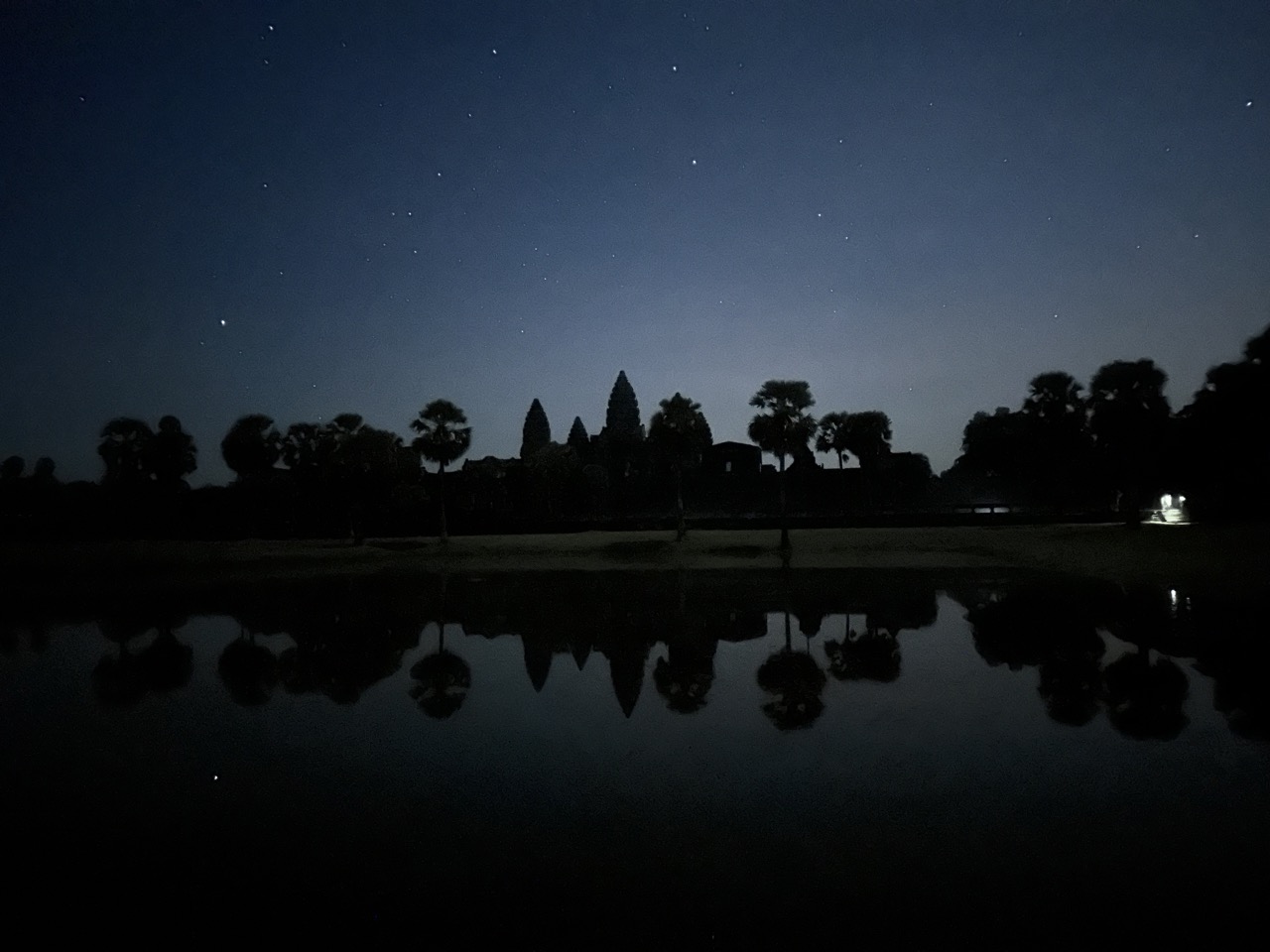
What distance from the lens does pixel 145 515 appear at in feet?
196

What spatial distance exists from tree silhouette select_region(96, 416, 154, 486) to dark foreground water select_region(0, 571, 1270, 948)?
56202 mm

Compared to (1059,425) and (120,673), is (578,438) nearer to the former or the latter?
(1059,425)

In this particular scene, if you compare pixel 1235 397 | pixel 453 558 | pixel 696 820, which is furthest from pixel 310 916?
pixel 1235 397

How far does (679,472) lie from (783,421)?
6905mm

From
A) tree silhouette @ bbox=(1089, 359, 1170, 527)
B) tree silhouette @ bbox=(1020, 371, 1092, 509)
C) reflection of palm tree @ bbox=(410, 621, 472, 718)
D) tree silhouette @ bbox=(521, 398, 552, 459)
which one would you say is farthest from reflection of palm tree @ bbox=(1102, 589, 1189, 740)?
tree silhouette @ bbox=(521, 398, 552, 459)

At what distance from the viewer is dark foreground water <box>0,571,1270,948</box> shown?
4.98 metres

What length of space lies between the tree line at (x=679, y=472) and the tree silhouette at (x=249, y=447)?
148mm

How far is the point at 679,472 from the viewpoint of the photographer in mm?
46281

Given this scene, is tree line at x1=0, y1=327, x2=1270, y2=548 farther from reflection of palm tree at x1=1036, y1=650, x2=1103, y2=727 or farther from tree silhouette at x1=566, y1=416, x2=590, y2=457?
reflection of palm tree at x1=1036, y1=650, x2=1103, y2=727

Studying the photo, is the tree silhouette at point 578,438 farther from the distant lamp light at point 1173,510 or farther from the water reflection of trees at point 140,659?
the water reflection of trees at point 140,659

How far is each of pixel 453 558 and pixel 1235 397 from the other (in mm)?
41582

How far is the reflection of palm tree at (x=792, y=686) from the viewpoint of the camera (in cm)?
970

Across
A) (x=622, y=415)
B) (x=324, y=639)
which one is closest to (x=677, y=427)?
(x=324, y=639)

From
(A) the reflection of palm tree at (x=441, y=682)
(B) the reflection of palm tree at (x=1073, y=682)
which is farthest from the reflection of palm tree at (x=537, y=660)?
(B) the reflection of palm tree at (x=1073, y=682)
